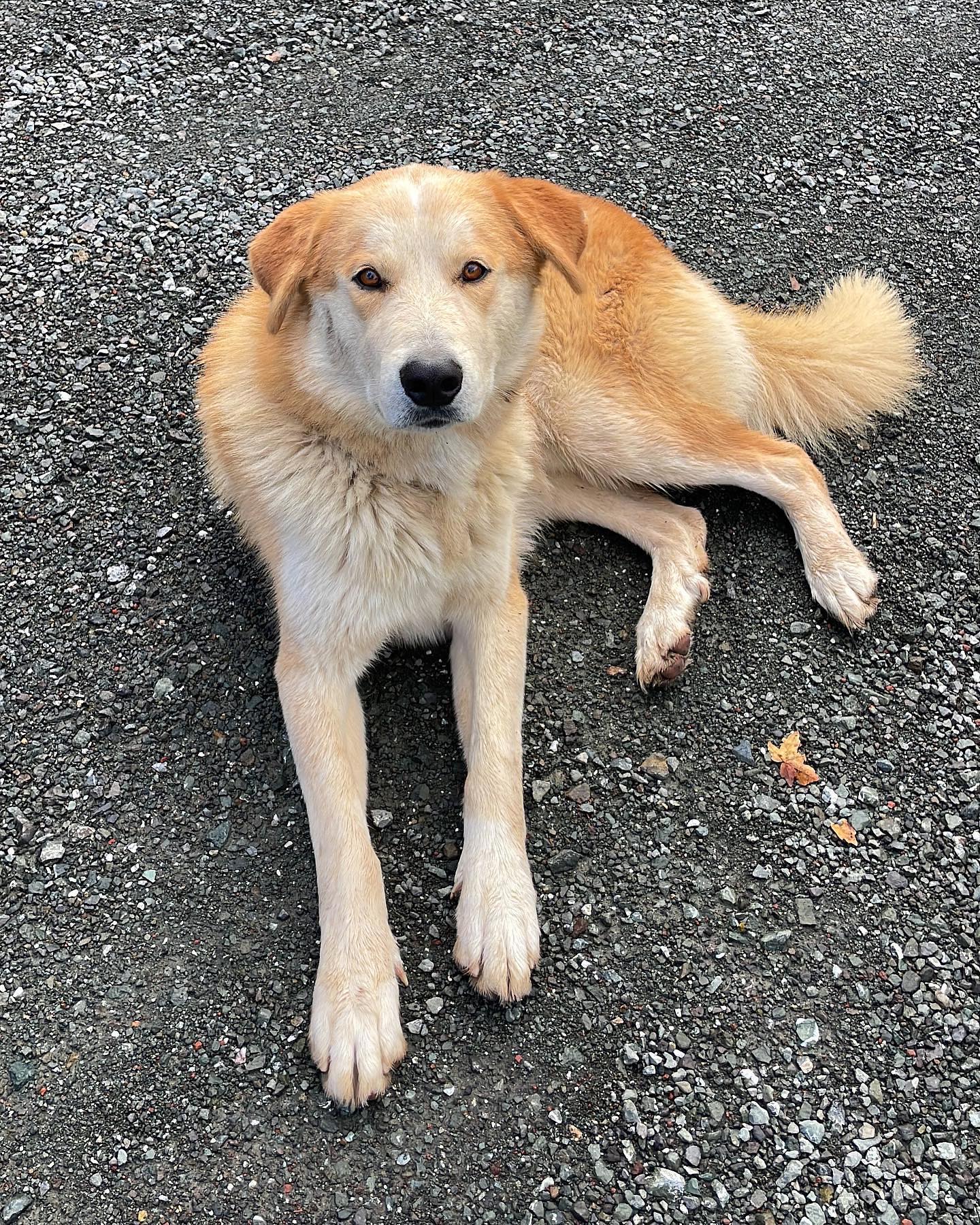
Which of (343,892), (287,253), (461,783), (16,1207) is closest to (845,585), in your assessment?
(461,783)

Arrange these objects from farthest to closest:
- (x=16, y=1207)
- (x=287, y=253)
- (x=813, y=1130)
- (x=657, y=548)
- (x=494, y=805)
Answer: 1. (x=657, y=548)
2. (x=494, y=805)
3. (x=287, y=253)
4. (x=813, y=1130)
5. (x=16, y=1207)

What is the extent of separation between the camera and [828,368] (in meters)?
4.18

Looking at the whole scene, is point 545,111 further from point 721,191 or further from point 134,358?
point 134,358

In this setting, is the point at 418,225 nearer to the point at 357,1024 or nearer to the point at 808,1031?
the point at 357,1024

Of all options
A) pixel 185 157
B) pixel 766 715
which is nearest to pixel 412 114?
pixel 185 157

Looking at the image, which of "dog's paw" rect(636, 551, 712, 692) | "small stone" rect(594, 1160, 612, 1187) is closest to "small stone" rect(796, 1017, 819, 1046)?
"small stone" rect(594, 1160, 612, 1187)

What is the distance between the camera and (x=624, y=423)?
3.87 m

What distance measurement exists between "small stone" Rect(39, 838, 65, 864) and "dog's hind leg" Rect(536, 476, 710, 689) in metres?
1.92

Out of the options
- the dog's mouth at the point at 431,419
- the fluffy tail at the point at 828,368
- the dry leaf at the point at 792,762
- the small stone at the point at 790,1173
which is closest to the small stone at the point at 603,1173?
the small stone at the point at 790,1173

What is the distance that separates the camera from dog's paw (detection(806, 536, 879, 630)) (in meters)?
3.69

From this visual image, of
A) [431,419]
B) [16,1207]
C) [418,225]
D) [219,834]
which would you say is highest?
[418,225]

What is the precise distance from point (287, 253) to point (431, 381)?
0.63 metres

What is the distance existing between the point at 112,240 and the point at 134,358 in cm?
80

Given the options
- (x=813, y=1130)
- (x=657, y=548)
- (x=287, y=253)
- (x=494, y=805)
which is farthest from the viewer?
(x=657, y=548)
